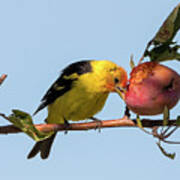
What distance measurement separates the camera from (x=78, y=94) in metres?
4.46

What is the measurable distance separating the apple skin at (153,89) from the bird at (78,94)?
157 centimetres

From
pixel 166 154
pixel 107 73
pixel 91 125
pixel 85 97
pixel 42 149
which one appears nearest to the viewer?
pixel 166 154

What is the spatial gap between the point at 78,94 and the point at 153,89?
2037 mm

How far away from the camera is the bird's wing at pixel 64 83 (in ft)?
15.0

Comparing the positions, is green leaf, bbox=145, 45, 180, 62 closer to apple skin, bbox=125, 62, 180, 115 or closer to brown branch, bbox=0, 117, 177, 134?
apple skin, bbox=125, 62, 180, 115

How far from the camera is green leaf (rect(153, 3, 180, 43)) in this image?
249cm

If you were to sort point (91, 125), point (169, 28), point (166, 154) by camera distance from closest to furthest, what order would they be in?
point (166, 154)
point (169, 28)
point (91, 125)

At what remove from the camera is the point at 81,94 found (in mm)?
4449

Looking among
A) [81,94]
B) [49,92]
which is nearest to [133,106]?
[81,94]

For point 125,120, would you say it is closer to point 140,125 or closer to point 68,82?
point 140,125

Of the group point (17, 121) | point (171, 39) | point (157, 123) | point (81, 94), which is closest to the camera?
point (17, 121)

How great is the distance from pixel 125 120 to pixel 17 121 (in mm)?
836

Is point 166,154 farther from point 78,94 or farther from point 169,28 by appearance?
point 78,94

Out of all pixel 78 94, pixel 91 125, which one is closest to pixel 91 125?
pixel 91 125
